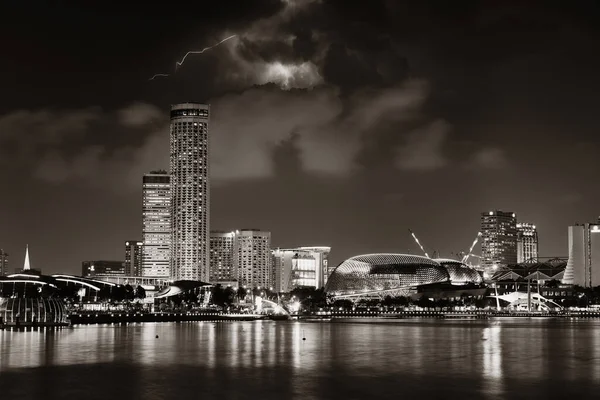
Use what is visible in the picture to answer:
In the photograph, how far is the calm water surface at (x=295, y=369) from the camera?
1512 inches

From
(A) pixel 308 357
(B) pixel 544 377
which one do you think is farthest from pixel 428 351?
(B) pixel 544 377

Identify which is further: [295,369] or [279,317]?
[279,317]

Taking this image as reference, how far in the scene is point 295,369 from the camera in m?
49.0

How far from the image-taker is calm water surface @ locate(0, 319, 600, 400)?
38.4m

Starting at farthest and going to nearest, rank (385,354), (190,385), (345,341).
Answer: (345,341) → (385,354) → (190,385)

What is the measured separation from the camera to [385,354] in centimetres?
5950

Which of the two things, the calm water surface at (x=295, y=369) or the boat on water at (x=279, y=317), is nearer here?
the calm water surface at (x=295, y=369)

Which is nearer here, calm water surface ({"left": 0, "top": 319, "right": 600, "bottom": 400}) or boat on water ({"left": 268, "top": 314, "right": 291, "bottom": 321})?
calm water surface ({"left": 0, "top": 319, "right": 600, "bottom": 400})

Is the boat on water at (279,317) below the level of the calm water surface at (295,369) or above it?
below

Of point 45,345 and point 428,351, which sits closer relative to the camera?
point 428,351

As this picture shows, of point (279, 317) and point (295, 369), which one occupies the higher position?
point (295, 369)

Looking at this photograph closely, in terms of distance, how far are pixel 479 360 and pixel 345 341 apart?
22564 millimetres

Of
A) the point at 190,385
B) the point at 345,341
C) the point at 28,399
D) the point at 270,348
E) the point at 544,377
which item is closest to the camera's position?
the point at 28,399

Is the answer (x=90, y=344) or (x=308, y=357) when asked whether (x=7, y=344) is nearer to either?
(x=90, y=344)
